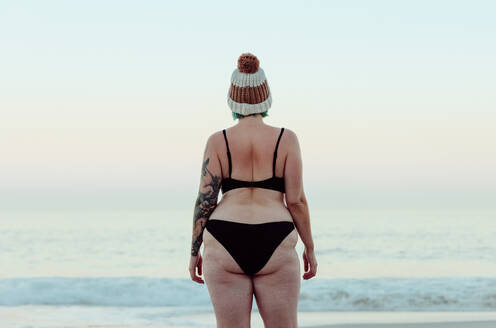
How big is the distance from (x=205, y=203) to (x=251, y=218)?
0.28 metres

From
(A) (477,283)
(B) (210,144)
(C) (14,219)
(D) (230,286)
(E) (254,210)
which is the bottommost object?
(C) (14,219)

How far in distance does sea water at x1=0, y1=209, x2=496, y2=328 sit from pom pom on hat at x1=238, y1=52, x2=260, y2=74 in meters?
6.10

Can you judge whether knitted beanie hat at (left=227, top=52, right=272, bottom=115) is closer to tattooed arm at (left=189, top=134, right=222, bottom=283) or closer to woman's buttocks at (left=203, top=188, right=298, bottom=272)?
tattooed arm at (left=189, top=134, right=222, bottom=283)

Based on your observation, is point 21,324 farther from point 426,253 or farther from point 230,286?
point 426,253

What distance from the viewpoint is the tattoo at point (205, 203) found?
3436mm

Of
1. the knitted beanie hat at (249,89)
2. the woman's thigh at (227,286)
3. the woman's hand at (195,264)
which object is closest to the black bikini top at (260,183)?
the knitted beanie hat at (249,89)

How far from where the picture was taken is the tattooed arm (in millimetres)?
3412

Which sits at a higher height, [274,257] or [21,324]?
Answer: [274,257]

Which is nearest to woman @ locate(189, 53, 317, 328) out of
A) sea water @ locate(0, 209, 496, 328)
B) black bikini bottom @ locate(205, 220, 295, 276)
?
black bikini bottom @ locate(205, 220, 295, 276)

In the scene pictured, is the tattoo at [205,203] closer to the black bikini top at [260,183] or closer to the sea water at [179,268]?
the black bikini top at [260,183]

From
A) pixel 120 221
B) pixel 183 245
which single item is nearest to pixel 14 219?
pixel 120 221

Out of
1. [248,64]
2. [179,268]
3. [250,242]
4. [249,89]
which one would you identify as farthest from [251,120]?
[179,268]

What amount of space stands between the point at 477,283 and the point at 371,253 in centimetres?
806

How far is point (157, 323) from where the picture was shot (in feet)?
30.7
